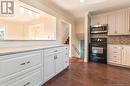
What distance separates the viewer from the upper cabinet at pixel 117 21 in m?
4.12

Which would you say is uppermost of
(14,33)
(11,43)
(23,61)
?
(14,33)

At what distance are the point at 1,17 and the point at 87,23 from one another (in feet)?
12.0

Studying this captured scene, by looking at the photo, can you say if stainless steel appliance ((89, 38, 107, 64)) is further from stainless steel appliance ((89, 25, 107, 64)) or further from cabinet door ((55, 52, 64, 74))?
cabinet door ((55, 52, 64, 74))

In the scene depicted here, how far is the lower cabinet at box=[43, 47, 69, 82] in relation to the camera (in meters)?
2.40

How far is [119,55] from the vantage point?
4.17 metres

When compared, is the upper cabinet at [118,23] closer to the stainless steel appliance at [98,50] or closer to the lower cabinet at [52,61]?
the stainless steel appliance at [98,50]

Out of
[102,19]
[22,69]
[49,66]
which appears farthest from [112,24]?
[22,69]

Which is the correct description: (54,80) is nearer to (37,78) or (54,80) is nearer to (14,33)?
(37,78)

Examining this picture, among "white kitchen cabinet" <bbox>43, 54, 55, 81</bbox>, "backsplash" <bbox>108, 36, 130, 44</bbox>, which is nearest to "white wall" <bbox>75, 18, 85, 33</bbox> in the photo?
"backsplash" <bbox>108, 36, 130, 44</bbox>

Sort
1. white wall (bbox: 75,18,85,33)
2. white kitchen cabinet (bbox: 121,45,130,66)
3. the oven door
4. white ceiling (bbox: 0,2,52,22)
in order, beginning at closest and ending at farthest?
white ceiling (bbox: 0,2,52,22), white kitchen cabinet (bbox: 121,45,130,66), the oven door, white wall (bbox: 75,18,85,33)

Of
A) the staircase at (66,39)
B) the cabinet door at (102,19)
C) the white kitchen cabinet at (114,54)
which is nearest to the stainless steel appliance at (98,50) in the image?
the white kitchen cabinet at (114,54)

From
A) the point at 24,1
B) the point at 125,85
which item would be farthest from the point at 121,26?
the point at 24,1

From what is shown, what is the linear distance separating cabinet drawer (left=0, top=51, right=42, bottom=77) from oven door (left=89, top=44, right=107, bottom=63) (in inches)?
129

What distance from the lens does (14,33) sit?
254cm
